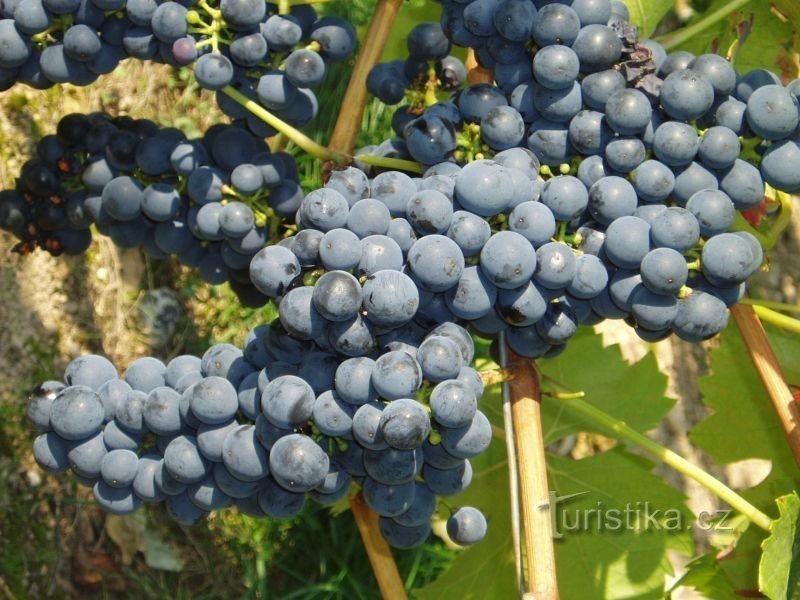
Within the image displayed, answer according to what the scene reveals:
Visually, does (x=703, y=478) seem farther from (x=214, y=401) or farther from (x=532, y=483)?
(x=214, y=401)

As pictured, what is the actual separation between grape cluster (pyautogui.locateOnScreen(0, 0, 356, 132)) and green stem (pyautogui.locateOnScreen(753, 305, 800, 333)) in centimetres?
74

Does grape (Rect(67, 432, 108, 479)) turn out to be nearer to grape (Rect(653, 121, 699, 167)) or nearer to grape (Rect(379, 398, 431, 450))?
grape (Rect(379, 398, 431, 450))

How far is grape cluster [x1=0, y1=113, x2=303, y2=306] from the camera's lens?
4.72 ft

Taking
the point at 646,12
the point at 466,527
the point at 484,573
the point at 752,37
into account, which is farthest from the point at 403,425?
the point at 752,37

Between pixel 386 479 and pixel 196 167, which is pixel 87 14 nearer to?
pixel 196 167

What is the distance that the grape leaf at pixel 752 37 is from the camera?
70.6 inches

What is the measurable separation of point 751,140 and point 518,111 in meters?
0.31

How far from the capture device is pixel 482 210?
118cm

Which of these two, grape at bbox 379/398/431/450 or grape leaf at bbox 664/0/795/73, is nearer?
grape at bbox 379/398/431/450

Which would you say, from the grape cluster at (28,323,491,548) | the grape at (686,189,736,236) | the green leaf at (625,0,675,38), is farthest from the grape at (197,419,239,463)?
the green leaf at (625,0,675,38)

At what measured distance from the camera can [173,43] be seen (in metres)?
1.34

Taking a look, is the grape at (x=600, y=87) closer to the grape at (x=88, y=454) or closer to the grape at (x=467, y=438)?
the grape at (x=467, y=438)

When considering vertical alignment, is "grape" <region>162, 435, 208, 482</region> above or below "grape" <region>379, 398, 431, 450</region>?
below

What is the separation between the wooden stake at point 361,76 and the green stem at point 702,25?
51 centimetres
